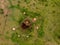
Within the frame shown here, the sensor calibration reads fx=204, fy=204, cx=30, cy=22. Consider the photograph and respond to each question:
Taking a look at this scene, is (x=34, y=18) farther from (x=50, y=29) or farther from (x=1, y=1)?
(x=1, y=1)

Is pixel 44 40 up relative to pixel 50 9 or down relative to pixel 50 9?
down

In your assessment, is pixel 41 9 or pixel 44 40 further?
pixel 41 9

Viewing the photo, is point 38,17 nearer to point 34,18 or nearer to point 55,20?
point 34,18

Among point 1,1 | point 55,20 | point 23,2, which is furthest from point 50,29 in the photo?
A: point 1,1

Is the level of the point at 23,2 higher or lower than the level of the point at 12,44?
higher

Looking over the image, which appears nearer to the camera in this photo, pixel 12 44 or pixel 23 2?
pixel 12 44

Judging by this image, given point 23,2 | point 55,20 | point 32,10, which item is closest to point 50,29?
point 55,20
